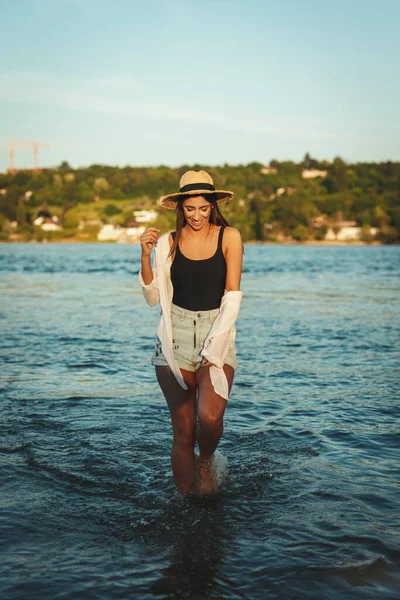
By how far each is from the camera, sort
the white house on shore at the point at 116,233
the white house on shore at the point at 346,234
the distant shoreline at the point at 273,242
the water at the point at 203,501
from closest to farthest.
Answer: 1. the water at the point at 203,501
2. the white house on shore at the point at 116,233
3. the distant shoreline at the point at 273,242
4. the white house on shore at the point at 346,234

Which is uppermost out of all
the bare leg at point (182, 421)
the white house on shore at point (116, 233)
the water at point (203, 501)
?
the bare leg at point (182, 421)

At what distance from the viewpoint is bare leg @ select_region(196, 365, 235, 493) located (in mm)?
5203

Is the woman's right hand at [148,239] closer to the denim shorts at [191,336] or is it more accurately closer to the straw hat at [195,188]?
the straw hat at [195,188]

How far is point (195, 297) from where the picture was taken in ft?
17.6

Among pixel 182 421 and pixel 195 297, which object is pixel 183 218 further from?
pixel 182 421

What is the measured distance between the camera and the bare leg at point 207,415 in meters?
5.20

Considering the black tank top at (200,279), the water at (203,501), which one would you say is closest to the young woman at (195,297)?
the black tank top at (200,279)

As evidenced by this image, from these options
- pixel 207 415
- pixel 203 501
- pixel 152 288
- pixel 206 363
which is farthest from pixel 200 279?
pixel 203 501

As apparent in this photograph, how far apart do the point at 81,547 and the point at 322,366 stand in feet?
26.6

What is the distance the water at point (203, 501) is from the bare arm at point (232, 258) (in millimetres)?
1879

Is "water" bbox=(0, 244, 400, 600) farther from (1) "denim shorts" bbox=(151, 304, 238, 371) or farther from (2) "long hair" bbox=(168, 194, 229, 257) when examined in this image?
(2) "long hair" bbox=(168, 194, 229, 257)

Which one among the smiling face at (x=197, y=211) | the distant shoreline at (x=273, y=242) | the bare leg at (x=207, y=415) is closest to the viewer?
the bare leg at (x=207, y=415)

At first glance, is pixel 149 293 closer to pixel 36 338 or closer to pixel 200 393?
pixel 200 393

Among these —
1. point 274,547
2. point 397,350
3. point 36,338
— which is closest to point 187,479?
point 274,547
